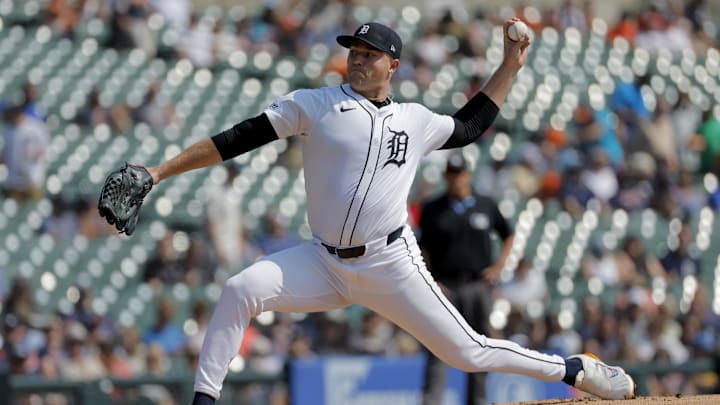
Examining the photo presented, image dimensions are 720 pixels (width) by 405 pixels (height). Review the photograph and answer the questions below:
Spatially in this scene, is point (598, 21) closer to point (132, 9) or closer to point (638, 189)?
point (638, 189)

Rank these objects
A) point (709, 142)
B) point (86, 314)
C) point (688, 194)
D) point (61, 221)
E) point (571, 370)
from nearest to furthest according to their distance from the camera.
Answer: point (571, 370) < point (86, 314) < point (61, 221) < point (688, 194) < point (709, 142)

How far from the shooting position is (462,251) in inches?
332

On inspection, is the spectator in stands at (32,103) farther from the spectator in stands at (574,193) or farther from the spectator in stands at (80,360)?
the spectator in stands at (574,193)

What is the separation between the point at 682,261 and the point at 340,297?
10003mm

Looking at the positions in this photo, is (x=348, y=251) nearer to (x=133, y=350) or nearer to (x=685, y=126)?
(x=133, y=350)

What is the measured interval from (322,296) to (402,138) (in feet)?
2.48

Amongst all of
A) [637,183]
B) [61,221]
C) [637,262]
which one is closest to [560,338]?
[637,262]

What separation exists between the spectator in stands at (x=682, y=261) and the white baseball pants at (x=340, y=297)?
31.0ft

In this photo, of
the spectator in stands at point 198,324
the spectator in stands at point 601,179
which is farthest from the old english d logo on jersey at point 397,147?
the spectator in stands at point 601,179

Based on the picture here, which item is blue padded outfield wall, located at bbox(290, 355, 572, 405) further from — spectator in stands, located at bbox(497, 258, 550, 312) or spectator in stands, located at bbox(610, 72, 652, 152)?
spectator in stands, located at bbox(610, 72, 652, 152)

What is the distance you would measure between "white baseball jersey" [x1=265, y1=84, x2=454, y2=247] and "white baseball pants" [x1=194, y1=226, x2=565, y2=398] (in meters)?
0.11

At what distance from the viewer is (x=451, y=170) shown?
8609 millimetres

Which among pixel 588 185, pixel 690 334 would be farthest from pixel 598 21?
pixel 690 334

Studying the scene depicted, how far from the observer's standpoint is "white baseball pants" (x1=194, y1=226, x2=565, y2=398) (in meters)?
5.40
